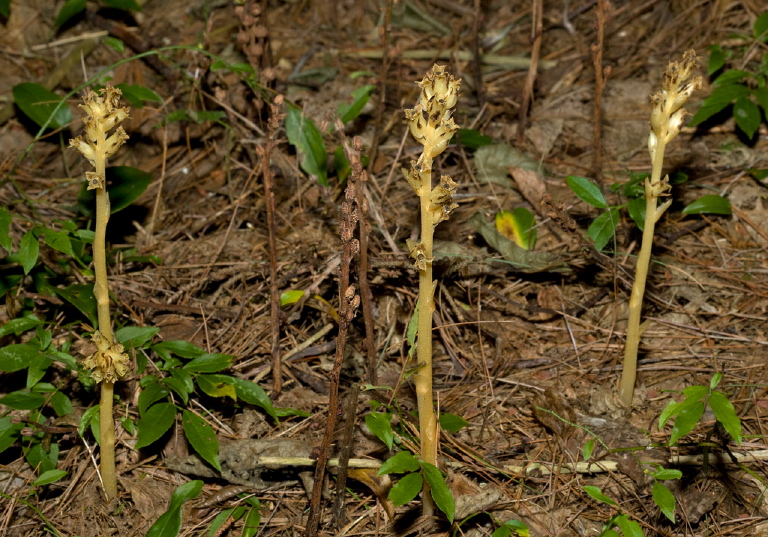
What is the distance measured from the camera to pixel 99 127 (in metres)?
1.92

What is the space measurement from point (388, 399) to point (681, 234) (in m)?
1.48

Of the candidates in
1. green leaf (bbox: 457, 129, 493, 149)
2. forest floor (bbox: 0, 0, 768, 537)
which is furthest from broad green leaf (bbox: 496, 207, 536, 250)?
green leaf (bbox: 457, 129, 493, 149)

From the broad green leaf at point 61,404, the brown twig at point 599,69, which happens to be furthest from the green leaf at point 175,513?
the brown twig at point 599,69

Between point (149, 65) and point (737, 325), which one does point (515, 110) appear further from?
point (149, 65)

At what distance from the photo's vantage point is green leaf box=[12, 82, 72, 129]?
329 cm

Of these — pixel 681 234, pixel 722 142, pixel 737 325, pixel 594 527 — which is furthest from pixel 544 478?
pixel 722 142

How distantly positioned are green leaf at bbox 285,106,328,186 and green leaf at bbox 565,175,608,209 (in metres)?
1.07

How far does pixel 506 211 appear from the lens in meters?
2.98

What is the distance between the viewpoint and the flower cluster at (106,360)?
80.1 inches

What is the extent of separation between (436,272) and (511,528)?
1010 mm

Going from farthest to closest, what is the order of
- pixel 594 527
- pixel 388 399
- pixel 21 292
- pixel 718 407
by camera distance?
pixel 21 292 < pixel 388 399 < pixel 594 527 < pixel 718 407

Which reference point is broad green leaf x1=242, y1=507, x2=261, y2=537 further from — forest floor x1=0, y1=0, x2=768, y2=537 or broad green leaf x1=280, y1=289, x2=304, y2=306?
broad green leaf x1=280, y1=289, x2=304, y2=306

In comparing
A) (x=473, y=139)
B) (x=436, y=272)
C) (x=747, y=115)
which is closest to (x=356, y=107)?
(x=473, y=139)

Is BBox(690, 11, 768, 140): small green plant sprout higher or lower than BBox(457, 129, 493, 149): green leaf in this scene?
higher
